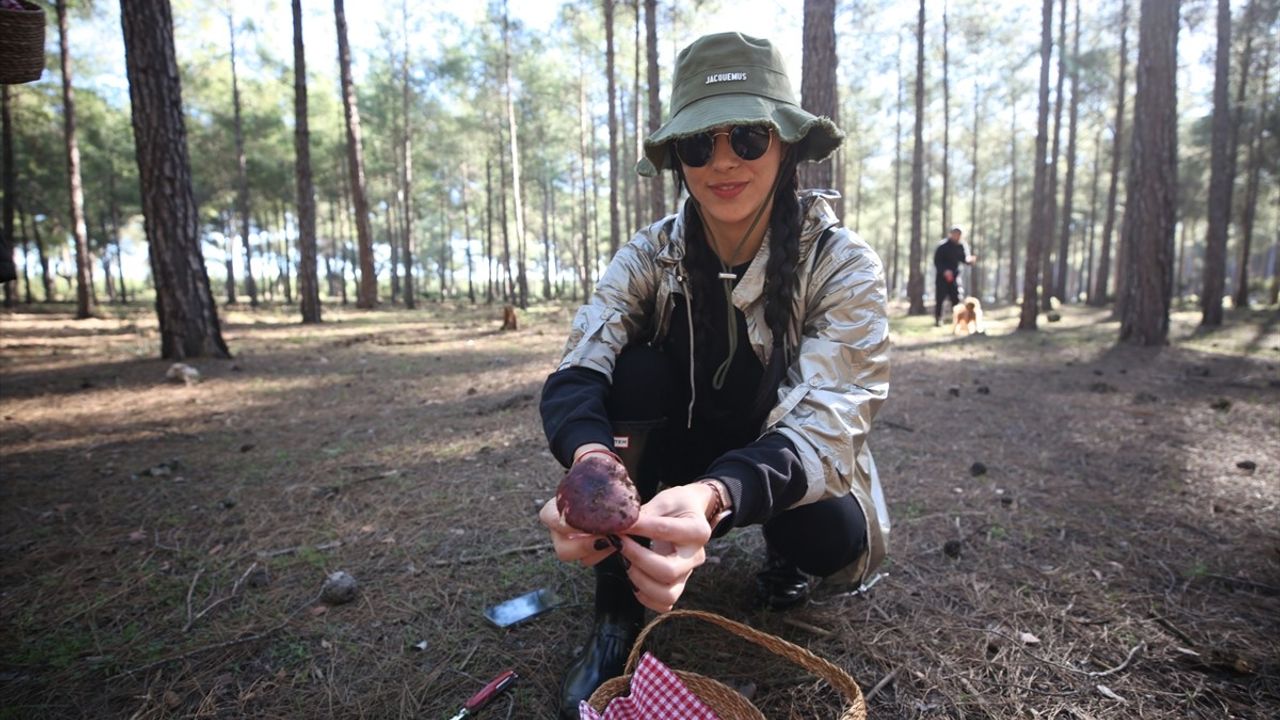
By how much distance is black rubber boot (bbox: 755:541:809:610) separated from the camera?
2.17 metres

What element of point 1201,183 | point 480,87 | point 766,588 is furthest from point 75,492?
point 1201,183

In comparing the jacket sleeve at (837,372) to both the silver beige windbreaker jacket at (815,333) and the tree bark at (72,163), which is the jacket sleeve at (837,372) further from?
the tree bark at (72,163)

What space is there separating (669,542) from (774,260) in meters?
1.03

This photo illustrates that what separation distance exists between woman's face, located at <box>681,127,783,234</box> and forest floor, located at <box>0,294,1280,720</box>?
145cm

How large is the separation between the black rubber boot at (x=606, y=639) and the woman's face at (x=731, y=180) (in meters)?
1.19

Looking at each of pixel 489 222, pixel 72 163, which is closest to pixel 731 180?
pixel 72 163

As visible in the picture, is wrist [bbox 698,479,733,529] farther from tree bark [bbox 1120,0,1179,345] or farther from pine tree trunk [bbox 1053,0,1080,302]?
pine tree trunk [bbox 1053,0,1080,302]

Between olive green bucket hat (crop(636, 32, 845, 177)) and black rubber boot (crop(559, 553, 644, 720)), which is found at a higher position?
olive green bucket hat (crop(636, 32, 845, 177))

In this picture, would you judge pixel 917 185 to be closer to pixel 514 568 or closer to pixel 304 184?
pixel 304 184

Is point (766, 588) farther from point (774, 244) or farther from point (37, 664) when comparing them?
point (37, 664)

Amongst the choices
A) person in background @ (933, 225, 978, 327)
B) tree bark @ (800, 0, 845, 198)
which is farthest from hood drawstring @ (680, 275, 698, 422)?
person in background @ (933, 225, 978, 327)

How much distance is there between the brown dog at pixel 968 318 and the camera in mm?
11914

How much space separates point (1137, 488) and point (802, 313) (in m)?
2.87

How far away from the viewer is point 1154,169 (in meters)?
8.99
